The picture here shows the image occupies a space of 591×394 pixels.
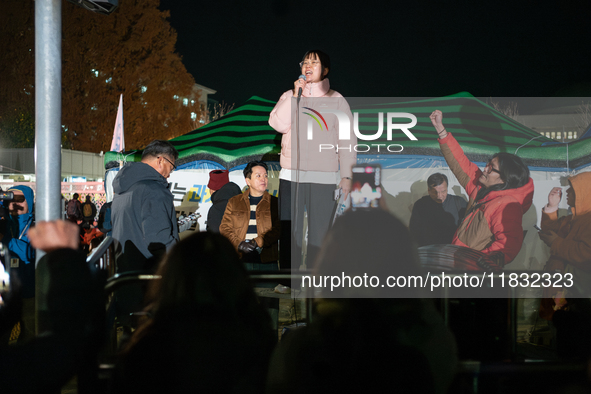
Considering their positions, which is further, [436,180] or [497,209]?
[436,180]

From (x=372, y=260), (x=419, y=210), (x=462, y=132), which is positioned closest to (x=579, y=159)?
(x=462, y=132)

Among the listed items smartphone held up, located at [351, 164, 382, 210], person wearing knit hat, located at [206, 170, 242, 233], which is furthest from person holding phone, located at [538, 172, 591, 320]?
person wearing knit hat, located at [206, 170, 242, 233]

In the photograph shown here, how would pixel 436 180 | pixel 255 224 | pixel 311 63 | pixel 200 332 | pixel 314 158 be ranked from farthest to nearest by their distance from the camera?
pixel 255 224, pixel 311 63, pixel 314 158, pixel 436 180, pixel 200 332

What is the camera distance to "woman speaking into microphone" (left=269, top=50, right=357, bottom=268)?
2.30m

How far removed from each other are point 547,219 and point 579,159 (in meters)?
0.35

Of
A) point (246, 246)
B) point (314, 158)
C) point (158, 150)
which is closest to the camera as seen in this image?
point (314, 158)

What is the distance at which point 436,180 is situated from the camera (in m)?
2.01

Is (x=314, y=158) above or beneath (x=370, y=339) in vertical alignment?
above

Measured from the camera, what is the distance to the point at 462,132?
2.15 metres

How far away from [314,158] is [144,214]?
1378 mm

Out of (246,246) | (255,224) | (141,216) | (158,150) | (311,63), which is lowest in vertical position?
(246,246)

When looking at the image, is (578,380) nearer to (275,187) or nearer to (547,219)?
(547,219)

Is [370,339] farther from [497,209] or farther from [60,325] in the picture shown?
[60,325]

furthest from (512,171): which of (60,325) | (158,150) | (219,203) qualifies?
(219,203)
